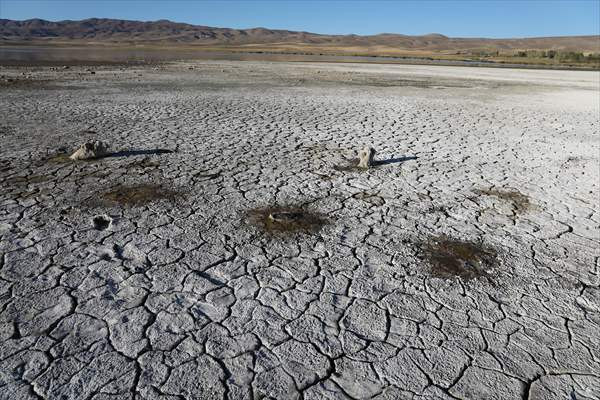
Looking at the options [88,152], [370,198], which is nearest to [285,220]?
[370,198]

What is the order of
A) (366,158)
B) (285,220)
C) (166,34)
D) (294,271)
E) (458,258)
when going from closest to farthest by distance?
(294,271) → (458,258) → (285,220) → (366,158) → (166,34)

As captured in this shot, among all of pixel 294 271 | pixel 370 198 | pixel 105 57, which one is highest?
pixel 105 57

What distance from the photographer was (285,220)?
4.02 metres

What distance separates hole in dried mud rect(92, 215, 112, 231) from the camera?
371cm

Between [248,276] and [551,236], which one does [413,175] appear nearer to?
[551,236]

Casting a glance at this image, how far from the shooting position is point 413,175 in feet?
18.1

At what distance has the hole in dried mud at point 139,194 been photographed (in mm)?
4332

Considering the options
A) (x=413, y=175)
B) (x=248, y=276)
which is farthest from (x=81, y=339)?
(x=413, y=175)

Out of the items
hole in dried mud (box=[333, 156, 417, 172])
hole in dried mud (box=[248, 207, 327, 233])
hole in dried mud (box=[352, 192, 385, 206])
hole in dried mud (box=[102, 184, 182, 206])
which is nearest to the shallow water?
hole in dried mud (box=[102, 184, 182, 206])

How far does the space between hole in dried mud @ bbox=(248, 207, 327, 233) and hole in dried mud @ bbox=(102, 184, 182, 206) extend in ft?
3.52

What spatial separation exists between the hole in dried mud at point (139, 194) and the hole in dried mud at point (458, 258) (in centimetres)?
279

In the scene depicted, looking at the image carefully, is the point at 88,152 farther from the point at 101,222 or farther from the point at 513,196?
the point at 513,196

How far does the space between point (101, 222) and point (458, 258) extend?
3.26 meters

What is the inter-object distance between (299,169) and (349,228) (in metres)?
1.91
